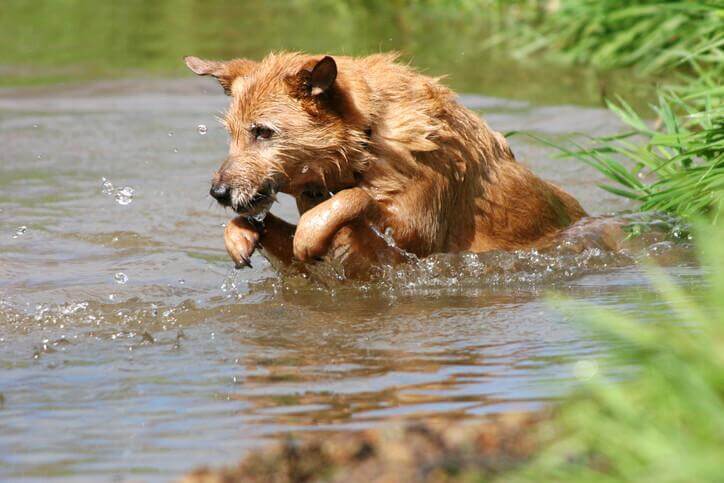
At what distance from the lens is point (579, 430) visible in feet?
11.4

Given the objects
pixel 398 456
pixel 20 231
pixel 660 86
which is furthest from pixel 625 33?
pixel 398 456

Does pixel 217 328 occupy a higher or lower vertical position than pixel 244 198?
lower

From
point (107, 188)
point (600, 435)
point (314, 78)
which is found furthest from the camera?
point (107, 188)

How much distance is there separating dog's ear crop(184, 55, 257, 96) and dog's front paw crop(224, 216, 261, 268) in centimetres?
79

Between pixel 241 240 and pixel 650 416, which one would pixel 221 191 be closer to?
pixel 241 240

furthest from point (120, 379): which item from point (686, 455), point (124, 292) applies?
point (686, 455)

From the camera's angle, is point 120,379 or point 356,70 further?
point 356,70

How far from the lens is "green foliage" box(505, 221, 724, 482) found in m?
3.07

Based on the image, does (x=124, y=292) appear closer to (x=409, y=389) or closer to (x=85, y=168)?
(x=409, y=389)

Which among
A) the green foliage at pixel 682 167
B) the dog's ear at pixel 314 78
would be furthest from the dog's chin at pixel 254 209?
the green foliage at pixel 682 167

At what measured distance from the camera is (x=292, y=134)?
669cm

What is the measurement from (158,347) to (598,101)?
764 cm

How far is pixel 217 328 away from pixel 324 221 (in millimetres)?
845

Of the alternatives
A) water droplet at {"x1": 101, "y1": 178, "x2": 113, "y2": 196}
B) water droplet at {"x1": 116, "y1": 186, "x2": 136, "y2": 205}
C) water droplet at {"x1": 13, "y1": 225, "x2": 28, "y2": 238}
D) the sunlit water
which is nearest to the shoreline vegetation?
the sunlit water
